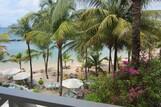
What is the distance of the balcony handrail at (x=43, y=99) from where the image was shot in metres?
1.24

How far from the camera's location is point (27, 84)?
80.3ft

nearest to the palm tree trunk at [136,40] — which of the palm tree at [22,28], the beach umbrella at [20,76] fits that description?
the palm tree at [22,28]

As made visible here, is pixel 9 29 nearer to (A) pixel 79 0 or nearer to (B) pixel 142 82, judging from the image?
(A) pixel 79 0

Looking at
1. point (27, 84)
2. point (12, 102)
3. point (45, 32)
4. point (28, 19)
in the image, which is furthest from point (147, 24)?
point (12, 102)

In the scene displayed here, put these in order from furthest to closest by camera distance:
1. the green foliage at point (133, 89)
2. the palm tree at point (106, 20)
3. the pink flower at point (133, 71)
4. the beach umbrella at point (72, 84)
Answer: the beach umbrella at point (72, 84)
the palm tree at point (106, 20)
the pink flower at point (133, 71)
the green foliage at point (133, 89)

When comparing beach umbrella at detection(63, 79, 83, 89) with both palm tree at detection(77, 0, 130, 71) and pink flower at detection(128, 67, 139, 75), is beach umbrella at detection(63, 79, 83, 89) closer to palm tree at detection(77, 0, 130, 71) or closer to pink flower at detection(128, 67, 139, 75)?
palm tree at detection(77, 0, 130, 71)

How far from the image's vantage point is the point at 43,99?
4.40 ft

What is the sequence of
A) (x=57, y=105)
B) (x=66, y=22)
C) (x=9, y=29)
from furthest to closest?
(x=9, y=29), (x=66, y=22), (x=57, y=105)

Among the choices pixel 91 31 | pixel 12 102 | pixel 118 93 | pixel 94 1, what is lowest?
pixel 118 93

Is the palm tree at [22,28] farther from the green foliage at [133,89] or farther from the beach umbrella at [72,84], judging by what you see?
the green foliage at [133,89]

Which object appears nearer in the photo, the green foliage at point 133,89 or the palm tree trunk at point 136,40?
the green foliage at point 133,89

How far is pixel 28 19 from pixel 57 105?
22.7 m

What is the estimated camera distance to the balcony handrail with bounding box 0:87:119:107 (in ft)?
4.07

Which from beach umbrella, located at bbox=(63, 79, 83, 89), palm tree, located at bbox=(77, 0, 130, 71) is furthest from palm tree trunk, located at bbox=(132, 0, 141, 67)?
beach umbrella, located at bbox=(63, 79, 83, 89)
